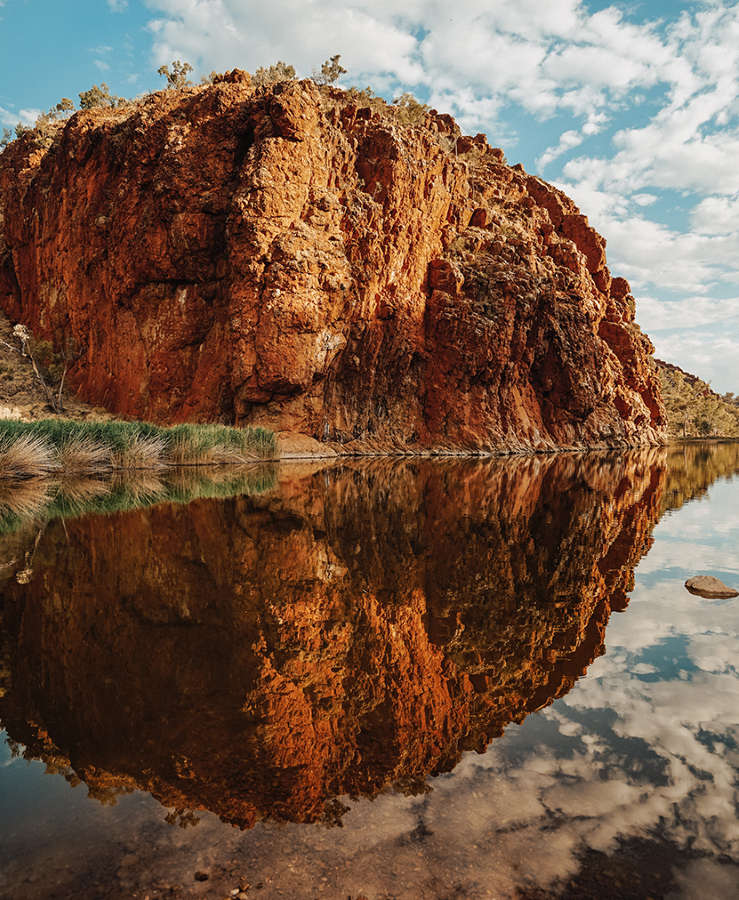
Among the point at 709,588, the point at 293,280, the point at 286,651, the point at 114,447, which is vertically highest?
the point at 293,280

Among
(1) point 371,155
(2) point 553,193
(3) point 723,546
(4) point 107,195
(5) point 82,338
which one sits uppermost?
(2) point 553,193

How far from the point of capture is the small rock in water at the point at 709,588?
5613 mm

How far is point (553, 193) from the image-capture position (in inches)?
2046

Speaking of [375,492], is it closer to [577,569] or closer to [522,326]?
[577,569]

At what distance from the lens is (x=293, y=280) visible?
29109mm

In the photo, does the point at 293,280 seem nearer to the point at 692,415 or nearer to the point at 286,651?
the point at 286,651

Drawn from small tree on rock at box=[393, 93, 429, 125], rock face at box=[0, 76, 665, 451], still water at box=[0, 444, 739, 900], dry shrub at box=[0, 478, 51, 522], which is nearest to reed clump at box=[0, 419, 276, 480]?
dry shrub at box=[0, 478, 51, 522]

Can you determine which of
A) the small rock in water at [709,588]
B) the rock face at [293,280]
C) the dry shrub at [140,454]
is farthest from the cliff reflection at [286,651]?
the rock face at [293,280]

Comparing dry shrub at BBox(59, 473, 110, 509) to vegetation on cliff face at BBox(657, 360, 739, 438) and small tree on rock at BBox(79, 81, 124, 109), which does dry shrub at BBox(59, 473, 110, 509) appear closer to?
small tree on rock at BBox(79, 81, 124, 109)

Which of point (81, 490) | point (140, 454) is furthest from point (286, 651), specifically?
point (140, 454)

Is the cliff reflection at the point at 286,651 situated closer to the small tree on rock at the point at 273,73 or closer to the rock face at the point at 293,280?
the rock face at the point at 293,280

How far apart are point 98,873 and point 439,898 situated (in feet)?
3.76

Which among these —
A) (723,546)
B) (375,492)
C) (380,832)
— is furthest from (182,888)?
(375,492)

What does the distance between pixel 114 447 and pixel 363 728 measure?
18.6 meters
